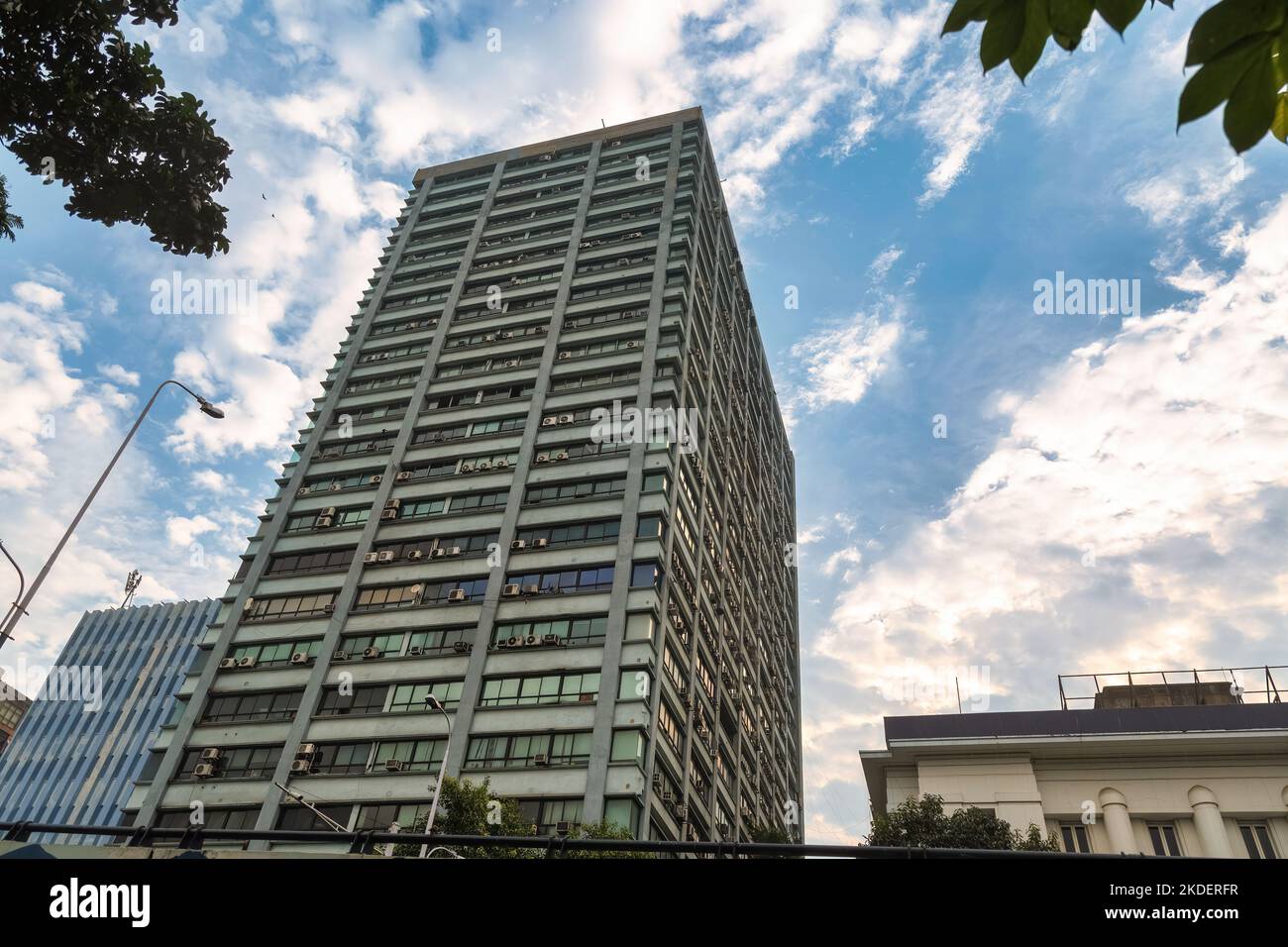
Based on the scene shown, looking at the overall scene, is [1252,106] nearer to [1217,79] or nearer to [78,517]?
[1217,79]

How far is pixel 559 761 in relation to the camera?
4166cm

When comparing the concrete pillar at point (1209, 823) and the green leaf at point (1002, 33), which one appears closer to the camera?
the green leaf at point (1002, 33)

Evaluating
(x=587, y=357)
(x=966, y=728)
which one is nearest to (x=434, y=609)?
(x=587, y=357)

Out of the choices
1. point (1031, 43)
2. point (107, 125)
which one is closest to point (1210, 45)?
point (1031, 43)

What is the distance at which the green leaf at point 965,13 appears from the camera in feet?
8.48

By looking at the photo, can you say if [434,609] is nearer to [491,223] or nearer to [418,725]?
[418,725]

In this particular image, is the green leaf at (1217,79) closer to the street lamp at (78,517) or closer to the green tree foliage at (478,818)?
the street lamp at (78,517)

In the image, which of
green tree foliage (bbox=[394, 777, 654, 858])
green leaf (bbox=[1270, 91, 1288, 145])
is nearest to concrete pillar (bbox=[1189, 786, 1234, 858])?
green tree foliage (bbox=[394, 777, 654, 858])

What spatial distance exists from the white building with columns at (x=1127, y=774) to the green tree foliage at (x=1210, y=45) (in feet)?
94.8

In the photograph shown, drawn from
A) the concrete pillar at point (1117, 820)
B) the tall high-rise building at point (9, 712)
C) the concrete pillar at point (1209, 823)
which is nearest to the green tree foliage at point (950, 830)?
the concrete pillar at point (1117, 820)

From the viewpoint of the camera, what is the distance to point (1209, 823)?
26.1 meters

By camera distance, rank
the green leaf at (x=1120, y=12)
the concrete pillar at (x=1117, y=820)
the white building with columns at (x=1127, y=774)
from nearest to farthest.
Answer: the green leaf at (x=1120, y=12) → the concrete pillar at (x=1117, y=820) → the white building with columns at (x=1127, y=774)

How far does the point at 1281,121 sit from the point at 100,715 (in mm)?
133975

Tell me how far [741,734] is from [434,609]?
25.4m
